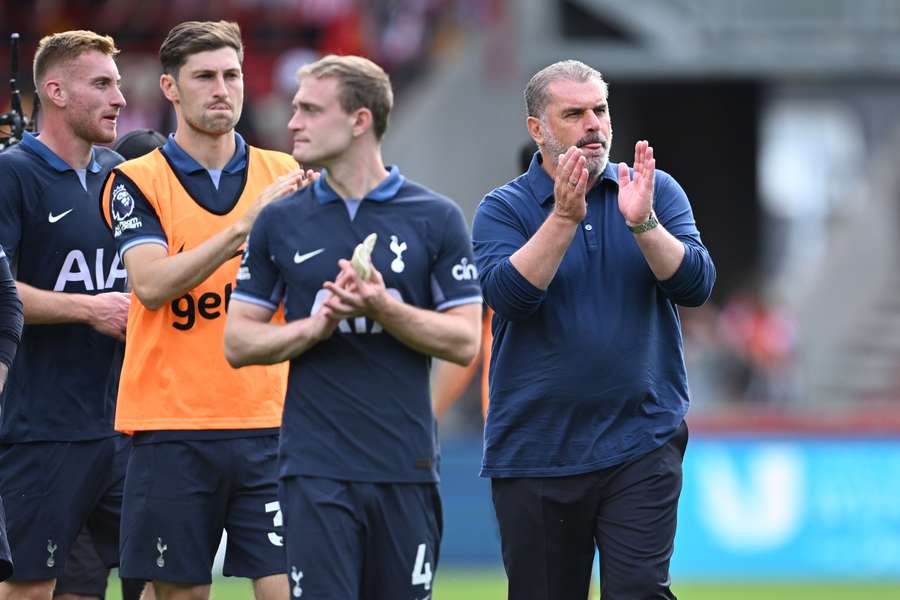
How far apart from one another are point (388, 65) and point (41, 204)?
666 inches

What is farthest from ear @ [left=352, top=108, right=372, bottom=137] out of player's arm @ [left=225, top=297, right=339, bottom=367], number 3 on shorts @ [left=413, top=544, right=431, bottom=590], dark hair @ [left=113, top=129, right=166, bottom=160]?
dark hair @ [left=113, top=129, right=166, bottom=160]

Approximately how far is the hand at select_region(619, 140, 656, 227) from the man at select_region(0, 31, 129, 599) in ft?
7.79

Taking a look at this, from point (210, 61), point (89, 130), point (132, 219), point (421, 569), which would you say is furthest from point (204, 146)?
point (421, 569)

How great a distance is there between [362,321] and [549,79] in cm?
138

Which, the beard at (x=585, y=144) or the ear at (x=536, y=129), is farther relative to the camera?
the ear at (x=536, y=129)

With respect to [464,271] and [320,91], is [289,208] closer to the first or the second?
[320,91]

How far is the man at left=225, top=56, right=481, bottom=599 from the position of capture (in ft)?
21.2

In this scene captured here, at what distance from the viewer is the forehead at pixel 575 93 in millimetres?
7148

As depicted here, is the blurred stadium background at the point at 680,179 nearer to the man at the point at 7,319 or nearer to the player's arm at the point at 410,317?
the man at the point at 7,319

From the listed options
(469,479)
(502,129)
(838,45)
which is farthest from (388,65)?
(469,479)

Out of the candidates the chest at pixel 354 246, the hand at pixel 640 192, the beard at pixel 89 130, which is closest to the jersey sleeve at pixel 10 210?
the beard at pixel 89 130

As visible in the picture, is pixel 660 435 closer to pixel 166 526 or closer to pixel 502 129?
pixel 166 526

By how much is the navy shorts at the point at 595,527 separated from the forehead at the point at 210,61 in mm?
2039

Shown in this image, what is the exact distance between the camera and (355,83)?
6531mm
